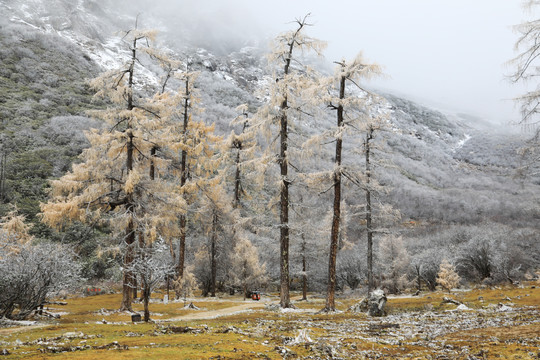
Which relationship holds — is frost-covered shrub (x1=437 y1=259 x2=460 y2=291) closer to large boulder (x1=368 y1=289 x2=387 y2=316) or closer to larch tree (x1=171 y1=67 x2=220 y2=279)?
large boulder (x1=368 y1=289 x2=387 y2=316)

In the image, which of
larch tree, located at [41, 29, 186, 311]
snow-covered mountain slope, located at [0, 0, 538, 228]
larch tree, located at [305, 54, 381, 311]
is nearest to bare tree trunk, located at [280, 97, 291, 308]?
larch tree, located at [305, 54, 381, 311]

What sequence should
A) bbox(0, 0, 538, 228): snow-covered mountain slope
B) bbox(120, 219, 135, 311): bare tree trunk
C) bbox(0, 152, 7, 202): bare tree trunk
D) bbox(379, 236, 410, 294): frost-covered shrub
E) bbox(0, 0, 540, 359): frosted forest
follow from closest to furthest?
bbox(0, 0, 540, 359): frosted forest → bbox(120, 219, 135, 311): bare tree trunk → bbox(379, 236, 410, 294): frost-covered shrub → bbox(0, 152, 7, 202): bare tree trunk → bbox(0, 0, 538, 228): snow-covered mountain slope

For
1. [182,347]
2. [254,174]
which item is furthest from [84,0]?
[182,347]

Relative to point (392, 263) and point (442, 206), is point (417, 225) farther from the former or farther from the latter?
point (392, 263)

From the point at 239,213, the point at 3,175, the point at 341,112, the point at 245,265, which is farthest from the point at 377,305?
the point at 3,175

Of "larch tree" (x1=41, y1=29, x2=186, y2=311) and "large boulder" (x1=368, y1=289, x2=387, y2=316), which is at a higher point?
"larch tree" (x1=41, y1=29, x2=186, y2=311)

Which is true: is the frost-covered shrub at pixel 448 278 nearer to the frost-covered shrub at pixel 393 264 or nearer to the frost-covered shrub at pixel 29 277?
the frost-covered shrub at pixel 393 264

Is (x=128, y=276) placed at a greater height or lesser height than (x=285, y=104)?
lesser

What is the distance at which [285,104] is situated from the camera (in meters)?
18.4

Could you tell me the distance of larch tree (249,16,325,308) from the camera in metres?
17.8

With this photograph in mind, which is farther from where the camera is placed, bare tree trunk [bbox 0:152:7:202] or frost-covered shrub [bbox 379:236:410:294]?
bare tree trunk [bbox 0:152:7:202]

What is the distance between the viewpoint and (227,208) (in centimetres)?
3077

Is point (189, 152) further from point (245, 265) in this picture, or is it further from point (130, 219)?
point (245, 265)

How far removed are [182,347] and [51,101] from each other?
245 feet
